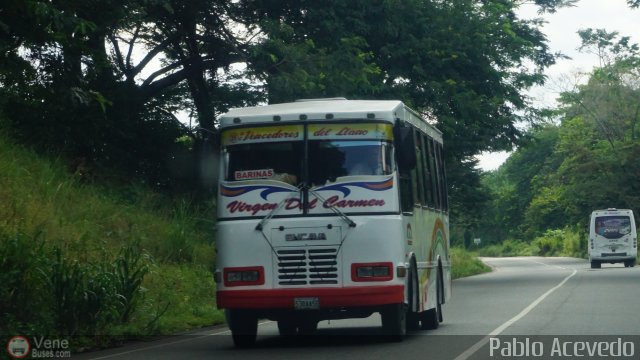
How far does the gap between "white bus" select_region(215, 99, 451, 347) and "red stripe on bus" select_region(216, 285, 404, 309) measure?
0.01 metres

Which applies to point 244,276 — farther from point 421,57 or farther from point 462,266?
point 462,266

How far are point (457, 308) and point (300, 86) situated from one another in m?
7.36

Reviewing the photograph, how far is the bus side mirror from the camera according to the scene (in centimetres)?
1598

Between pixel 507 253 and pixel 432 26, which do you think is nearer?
pixel 432 26

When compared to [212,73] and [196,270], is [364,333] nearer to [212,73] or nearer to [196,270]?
[196,270]

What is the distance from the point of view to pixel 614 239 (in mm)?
60250

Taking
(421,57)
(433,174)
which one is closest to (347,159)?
(433,174)

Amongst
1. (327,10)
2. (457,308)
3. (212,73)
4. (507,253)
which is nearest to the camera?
(457,308)

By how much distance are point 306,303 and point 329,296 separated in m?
0.30

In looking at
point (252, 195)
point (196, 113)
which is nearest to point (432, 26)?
point (196, 113)

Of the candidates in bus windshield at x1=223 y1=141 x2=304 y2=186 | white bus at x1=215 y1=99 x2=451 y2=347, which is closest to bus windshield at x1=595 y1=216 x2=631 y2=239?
white bus at x1=215 y1=99 x2=451 y2=347

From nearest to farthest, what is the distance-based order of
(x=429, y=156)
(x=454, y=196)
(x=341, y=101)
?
(x=341, y=101) < (x=429, y=156) < (x=454, y=196)

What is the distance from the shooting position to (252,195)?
16.0 m

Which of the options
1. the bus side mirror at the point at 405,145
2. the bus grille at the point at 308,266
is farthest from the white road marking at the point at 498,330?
the bus side mirror at the point at 405,145
